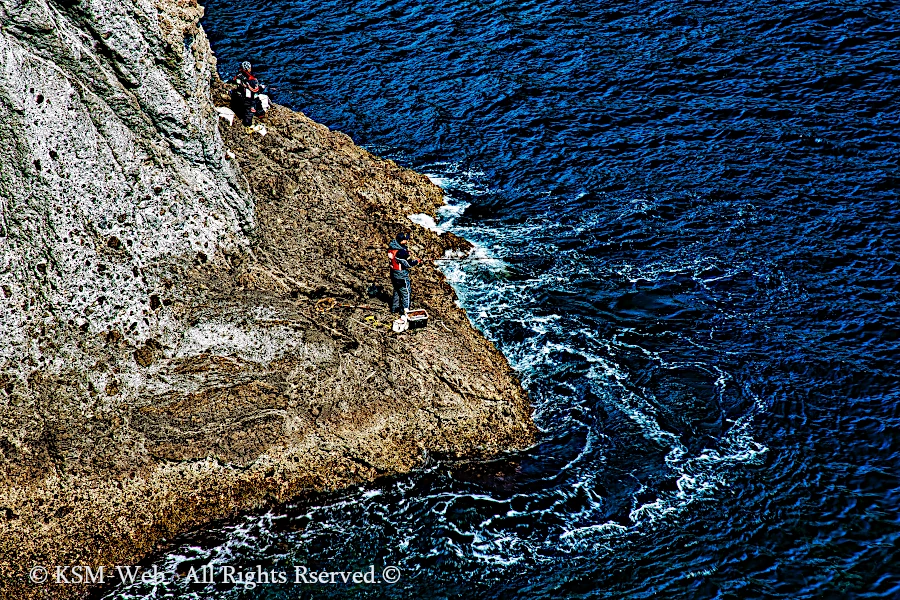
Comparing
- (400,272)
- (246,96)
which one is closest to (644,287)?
(400,272)

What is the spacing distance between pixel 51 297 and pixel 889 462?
22.6m

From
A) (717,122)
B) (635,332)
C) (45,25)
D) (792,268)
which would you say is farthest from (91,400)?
(717,122)

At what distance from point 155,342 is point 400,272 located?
23.8ft

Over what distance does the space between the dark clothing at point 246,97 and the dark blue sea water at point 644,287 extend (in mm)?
7537

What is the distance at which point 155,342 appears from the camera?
23.9m

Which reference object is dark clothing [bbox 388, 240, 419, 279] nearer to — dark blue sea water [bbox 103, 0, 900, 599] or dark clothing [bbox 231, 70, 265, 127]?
dark blue sea water [bbox 103, 0, 900, 599]

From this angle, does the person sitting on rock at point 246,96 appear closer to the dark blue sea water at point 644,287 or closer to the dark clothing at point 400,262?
the dark blue sea water at point 644,287

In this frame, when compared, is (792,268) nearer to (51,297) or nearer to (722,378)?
(722,378)

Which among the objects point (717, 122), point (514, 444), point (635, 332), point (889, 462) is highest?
point (717, 122)

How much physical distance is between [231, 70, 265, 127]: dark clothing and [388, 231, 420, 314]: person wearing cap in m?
10.0

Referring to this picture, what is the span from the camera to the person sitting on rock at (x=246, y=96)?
104 ft

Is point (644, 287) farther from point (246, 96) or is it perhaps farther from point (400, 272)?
point (246, 96)

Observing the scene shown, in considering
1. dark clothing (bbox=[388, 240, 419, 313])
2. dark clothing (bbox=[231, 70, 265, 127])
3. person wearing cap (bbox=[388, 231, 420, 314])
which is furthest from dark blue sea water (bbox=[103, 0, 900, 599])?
dark clothing (bbox=[231, 70, 265, 127])

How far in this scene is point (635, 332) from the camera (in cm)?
2747
